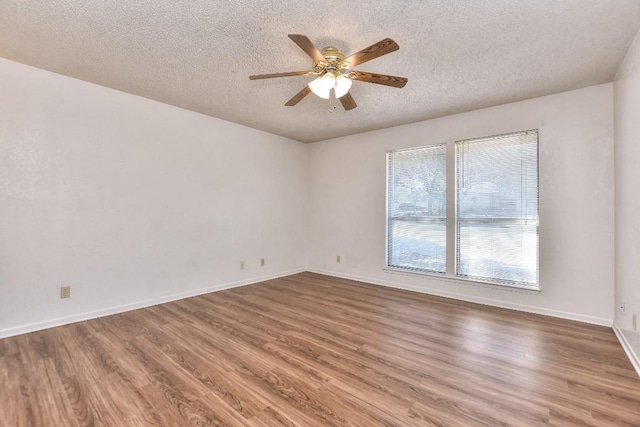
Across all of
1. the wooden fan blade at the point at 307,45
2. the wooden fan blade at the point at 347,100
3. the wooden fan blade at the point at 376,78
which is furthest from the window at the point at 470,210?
the wooden fan blade at the point at 307,45

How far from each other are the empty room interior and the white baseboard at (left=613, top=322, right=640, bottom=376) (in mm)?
34

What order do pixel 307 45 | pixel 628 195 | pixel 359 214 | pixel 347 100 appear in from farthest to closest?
pixel 359 214
pixel 347 100
pixel 628 195
pixel 307 45

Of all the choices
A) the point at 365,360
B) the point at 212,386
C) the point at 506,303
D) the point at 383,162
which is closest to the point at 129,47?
the point at 212,386

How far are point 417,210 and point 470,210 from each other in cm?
73

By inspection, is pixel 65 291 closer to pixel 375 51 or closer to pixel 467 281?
pixel 375 51

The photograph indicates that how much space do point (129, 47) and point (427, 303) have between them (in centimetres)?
407

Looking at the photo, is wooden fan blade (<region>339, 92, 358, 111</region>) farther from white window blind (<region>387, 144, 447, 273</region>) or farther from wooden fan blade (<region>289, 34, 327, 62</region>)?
white window blind (<region>387, 144, 447, 273</region>)

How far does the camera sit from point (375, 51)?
195cm

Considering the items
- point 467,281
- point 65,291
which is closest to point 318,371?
point 467,281

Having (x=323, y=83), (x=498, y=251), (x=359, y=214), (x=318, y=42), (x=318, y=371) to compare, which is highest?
(x=318, y=42)

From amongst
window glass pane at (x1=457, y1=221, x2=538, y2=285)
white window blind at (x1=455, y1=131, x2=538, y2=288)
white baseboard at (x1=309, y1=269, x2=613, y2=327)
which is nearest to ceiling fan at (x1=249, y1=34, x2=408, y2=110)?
white window blind at (x1=455, y1=131, x2=538, y2=288)

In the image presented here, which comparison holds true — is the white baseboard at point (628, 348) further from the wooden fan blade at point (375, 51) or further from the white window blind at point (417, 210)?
Answer: the wooden fan blade at point (375, 51)

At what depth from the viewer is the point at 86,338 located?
2553mm

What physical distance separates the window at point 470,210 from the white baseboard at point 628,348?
776 millimetres
